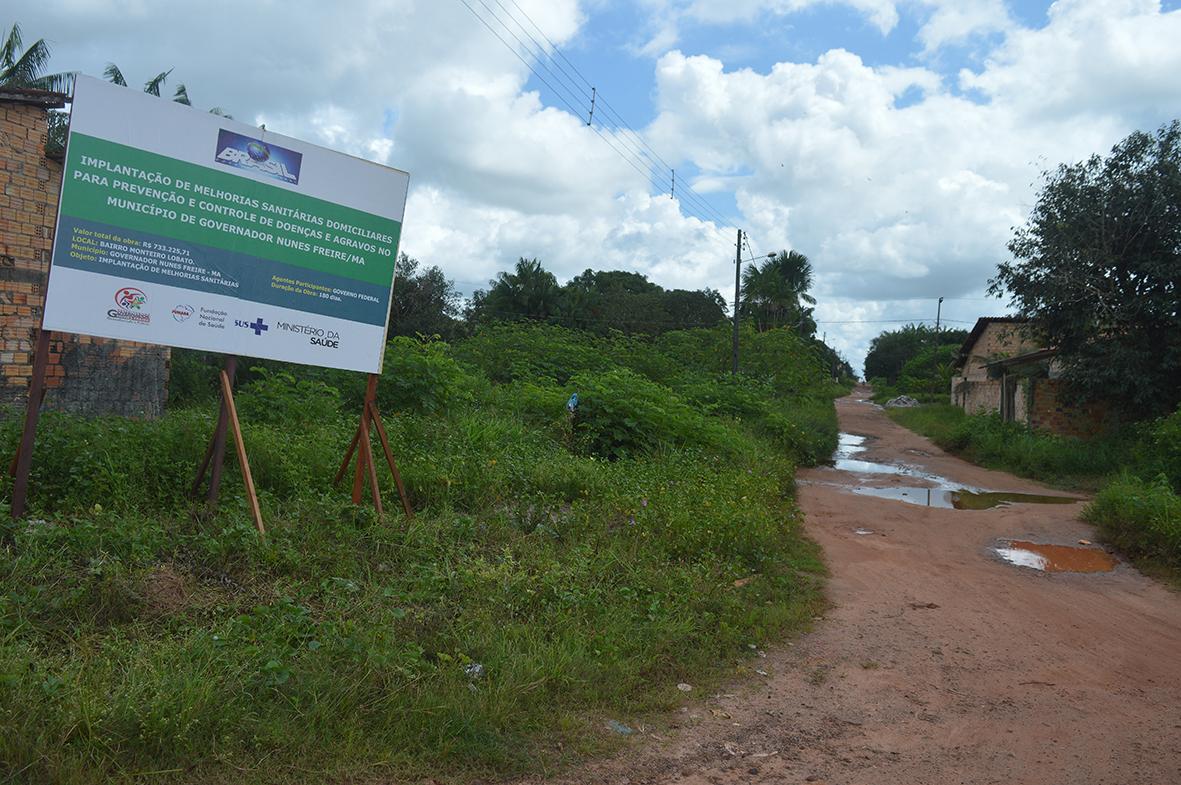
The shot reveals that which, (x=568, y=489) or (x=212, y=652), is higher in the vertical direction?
(x=568, y=489)

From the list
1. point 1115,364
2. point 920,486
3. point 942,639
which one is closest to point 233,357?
point 942,639

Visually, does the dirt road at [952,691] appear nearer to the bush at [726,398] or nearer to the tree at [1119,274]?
the bush at [726,398]

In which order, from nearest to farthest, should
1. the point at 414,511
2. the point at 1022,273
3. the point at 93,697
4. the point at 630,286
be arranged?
the point at 93,697, the point at 414,511, the point at 1022,273, the point at 630,286

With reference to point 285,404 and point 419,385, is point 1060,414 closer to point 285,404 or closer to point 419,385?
point 419,385

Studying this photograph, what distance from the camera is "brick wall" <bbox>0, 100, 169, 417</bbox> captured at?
8.57 metres

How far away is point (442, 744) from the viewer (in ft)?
11.5

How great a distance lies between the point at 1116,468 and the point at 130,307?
17.1m

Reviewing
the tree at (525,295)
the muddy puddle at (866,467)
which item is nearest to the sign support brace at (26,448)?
the muddy puddle at (866,467)

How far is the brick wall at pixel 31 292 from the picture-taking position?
8570mm

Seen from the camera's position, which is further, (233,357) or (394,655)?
(233,357)

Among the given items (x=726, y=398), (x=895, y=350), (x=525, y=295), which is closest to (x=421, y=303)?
(x=525, y=295)

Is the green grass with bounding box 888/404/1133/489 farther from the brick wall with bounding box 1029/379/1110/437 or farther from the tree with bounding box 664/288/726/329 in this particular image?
the tree with bounding box 664/288/726/329

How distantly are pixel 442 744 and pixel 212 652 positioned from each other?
1.11 metres

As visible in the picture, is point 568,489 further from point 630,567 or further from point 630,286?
point 630,286
